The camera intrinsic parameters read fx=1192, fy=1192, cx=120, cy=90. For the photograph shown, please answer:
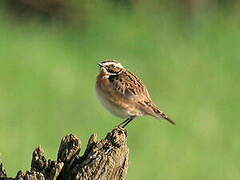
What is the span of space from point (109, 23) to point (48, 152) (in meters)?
4.41

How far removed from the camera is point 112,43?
55.6 ft

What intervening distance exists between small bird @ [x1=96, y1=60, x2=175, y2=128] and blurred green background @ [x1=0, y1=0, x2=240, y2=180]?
141 inches

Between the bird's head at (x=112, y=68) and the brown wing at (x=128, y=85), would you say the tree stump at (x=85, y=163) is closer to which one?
the brown wing at (x=128, y=85)

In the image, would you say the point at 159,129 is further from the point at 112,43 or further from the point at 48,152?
the point at 112,43

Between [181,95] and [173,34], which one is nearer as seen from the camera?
[181,95]

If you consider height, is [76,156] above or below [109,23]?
below

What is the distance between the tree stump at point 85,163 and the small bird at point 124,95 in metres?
2.47

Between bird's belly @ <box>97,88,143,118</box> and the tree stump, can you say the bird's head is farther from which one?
the tree stump

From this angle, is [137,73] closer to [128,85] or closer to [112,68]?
[112,68]

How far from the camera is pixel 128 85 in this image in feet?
29.7

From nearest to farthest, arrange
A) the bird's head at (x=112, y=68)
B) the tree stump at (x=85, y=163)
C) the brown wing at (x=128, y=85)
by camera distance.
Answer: the tree stump at (x=85, y=163) < the brown wing at (x=128, y=85) < the bird's head at (x=112, y=68)

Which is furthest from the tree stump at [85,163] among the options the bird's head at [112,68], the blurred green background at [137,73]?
the blurred green background at [137,73]

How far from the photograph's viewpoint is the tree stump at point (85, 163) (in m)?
6.11

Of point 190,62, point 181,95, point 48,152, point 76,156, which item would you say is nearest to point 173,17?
point 190,62
